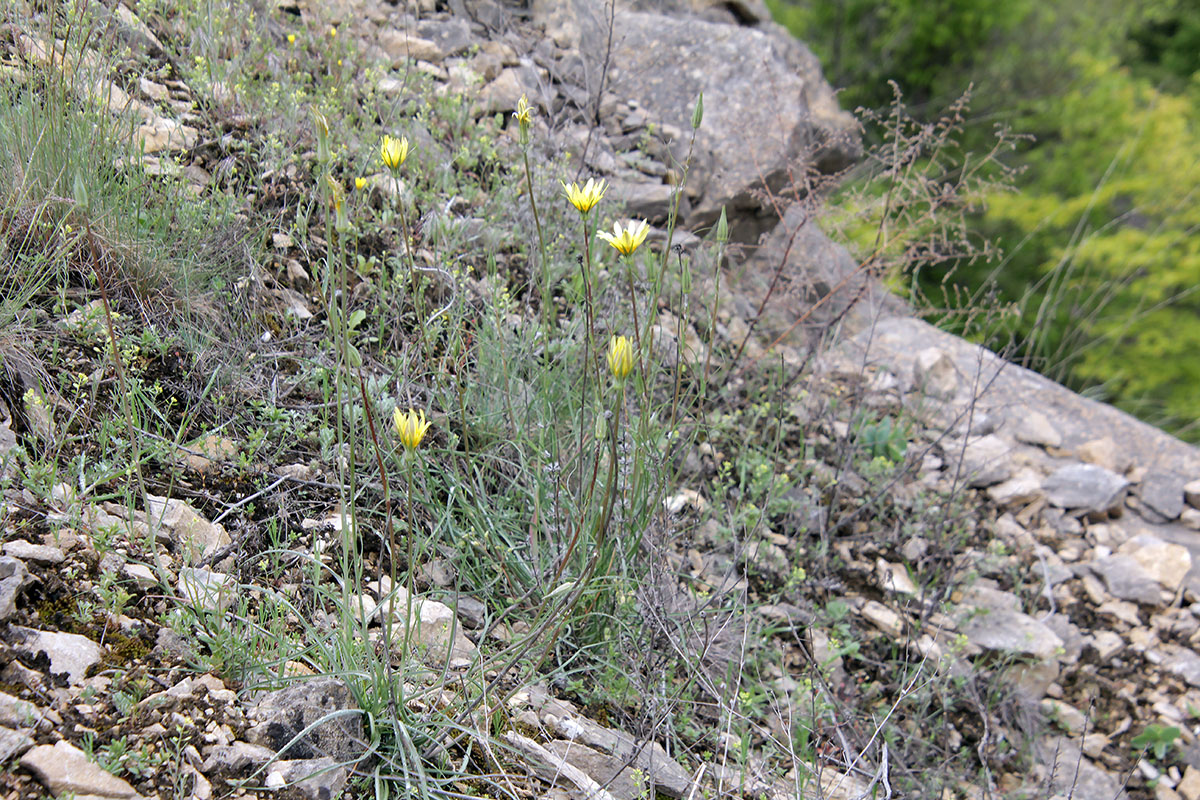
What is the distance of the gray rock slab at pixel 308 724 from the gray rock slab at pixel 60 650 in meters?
0.29

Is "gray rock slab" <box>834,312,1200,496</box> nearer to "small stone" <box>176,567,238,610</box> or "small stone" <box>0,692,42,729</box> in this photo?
"small stone" <box>176,567,238,610</box>

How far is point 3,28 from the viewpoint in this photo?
7.62 ft

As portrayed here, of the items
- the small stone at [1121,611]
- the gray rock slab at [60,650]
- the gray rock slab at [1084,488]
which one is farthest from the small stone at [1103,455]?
the gray rock slab at [60,650]

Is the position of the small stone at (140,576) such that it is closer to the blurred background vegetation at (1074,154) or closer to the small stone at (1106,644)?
the blurred background vegetation at (1074,154)

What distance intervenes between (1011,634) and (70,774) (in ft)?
8.75

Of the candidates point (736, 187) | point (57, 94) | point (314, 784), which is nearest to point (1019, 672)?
point (314, 784)

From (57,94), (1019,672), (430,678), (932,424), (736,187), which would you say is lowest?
(1019,672)

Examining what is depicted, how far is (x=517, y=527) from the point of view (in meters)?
1.89

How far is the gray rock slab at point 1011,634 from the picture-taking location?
251cm

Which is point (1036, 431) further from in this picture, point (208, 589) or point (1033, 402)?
point (208, 589)

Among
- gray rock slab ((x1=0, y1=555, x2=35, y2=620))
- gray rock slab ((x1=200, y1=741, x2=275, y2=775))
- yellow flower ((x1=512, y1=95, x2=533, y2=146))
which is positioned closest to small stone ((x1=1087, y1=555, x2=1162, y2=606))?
yellow flower ((x1=512, y1=95, x2=533, y2=146))

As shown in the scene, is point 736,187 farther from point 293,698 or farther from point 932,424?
point 293,698

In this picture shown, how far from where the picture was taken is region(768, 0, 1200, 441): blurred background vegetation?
6.30 metres

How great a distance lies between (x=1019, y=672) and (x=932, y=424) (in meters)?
1.27
